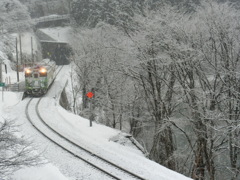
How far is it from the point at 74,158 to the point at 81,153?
23.2 inches

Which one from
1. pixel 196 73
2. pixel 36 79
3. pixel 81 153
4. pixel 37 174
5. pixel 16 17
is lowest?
pixel 36 79

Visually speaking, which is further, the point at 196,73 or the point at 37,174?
the point at 196,73

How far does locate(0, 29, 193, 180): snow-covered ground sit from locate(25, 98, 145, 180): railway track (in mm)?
215

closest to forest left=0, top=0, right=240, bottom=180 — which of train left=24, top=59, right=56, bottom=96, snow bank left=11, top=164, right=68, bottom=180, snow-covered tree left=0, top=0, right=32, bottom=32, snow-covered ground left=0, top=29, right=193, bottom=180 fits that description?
snow-covered ground left=0, top=29, right=193, bottom=180

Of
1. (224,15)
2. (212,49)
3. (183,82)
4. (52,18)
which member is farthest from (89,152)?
(52,18)

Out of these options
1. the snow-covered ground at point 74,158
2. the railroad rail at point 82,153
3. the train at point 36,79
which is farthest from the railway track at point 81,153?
the train at point 36,79

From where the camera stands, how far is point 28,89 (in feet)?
92.1

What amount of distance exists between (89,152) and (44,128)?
5499mm

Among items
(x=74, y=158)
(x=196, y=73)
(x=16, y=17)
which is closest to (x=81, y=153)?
(x=74, y=158)

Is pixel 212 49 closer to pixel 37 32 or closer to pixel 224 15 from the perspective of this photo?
pixel 224 15

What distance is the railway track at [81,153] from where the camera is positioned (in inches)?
394

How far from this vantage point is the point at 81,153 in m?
12.3

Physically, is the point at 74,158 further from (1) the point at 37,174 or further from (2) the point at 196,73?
(2) the point at 196,73

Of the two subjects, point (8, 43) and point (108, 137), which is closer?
point (108, 137)
